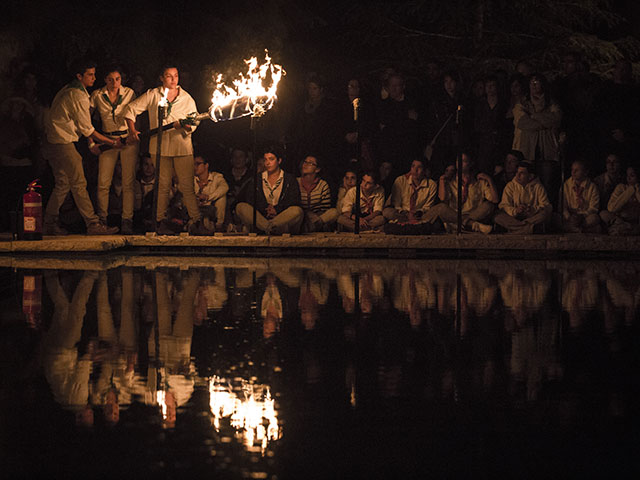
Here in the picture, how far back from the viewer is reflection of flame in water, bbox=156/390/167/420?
5.95 metres

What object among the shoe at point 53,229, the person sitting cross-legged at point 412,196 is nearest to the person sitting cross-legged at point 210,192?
the shoe at point 53,229

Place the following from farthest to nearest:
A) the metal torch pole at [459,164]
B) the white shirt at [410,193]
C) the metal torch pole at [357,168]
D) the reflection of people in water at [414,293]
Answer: the white shirt at [410,193], the metal torch pole at [357,168], the metal torch pole at [459,164], the reflection of people in water at [414,293]

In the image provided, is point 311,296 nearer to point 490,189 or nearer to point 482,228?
point 482,228

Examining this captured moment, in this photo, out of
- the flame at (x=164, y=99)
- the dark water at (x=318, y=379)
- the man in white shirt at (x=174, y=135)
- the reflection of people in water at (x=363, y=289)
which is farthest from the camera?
the man in white shirt at (x=174, y=135)

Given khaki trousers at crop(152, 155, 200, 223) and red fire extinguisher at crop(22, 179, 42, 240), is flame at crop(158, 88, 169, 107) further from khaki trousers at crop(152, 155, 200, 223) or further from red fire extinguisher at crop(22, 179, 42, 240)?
red fire extinguisher at crop(22, 179, 42, 240)

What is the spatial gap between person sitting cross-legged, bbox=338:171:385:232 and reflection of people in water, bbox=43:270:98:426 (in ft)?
25.5

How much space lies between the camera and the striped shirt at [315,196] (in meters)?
18.7

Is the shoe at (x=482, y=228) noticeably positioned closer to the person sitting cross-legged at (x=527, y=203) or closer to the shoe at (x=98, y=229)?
the person sitting cross-legged at (x=527, y=203)

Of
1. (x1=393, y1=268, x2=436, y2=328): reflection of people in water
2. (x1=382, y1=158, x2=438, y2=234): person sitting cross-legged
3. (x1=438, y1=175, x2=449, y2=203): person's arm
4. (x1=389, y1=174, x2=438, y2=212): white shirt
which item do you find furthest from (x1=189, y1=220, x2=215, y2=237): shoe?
(x1=393, y1=268, x2=436, y2=328): reflection of people in water

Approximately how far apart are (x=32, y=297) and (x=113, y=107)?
766cm

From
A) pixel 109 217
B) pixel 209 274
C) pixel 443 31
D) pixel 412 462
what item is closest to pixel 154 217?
pixel 109 217

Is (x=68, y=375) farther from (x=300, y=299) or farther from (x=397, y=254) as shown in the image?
(x=397, y=254)

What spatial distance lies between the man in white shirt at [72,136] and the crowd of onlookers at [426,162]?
0.83 ft

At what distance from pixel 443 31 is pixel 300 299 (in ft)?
54.1
